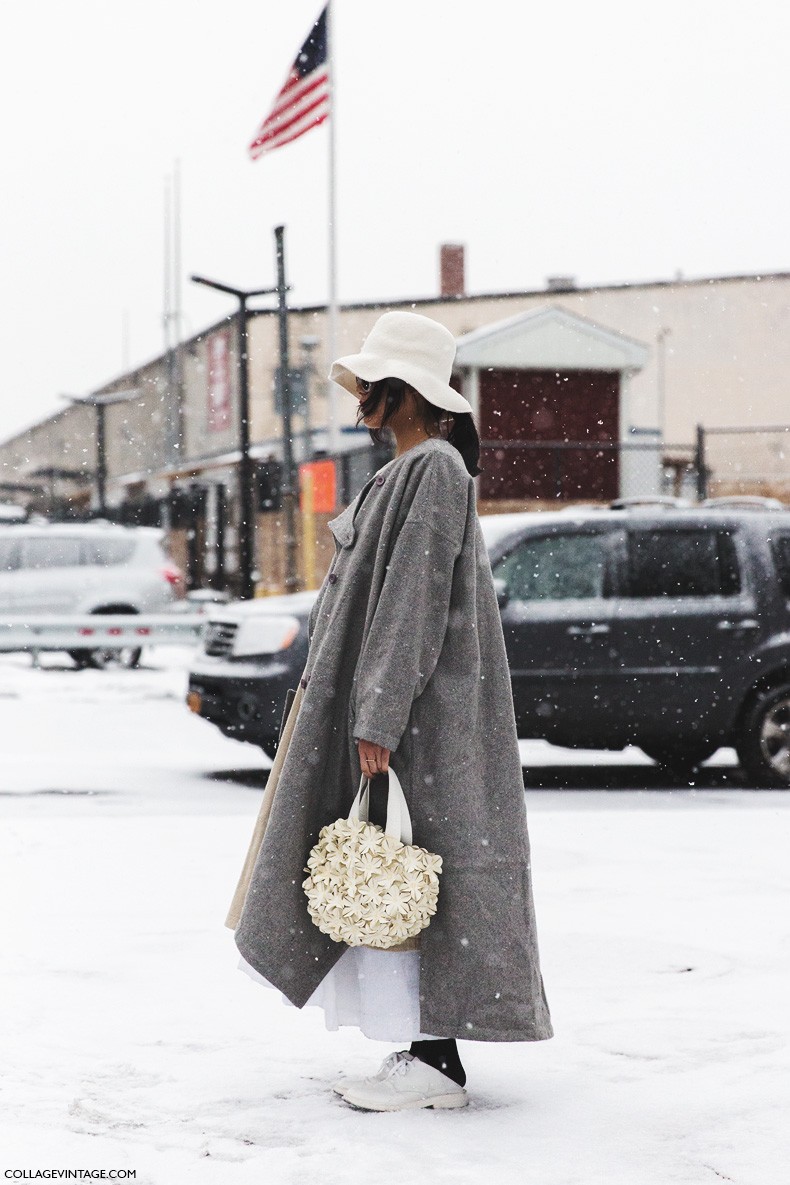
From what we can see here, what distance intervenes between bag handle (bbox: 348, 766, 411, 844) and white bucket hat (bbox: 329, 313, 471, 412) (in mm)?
853

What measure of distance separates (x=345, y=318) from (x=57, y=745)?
93.7 feet

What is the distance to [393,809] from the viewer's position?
341cm

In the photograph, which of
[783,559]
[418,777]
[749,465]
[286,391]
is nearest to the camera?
[418,777]

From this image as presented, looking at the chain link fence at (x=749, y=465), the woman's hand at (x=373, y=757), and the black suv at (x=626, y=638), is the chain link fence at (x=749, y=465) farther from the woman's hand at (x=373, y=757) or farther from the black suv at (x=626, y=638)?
the woman's hand at (x=373, y=757)

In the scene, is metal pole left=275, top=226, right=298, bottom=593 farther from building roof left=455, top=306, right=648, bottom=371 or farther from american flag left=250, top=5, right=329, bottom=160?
building roof left=455, top=306, right=648, bottom=371

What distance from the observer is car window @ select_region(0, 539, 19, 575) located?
20.6m

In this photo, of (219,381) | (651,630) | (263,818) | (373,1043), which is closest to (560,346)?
(219,381)

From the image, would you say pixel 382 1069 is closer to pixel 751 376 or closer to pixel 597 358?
pixel 597 358

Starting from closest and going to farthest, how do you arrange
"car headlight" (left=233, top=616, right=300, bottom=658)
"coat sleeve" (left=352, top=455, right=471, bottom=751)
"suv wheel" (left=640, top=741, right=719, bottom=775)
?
"coat sleeve" (left=352, top=455, right=471, bottom=751), "car headlight" (left=233, top=616, right=300, bottom=658), "suv wheel" (left=640, top=741, right=719, bottom=775)

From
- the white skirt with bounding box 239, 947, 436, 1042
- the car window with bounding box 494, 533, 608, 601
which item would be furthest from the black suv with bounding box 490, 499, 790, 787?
the white skirt with bounding box 239, 947, 436, 1042

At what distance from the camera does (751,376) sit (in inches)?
1438

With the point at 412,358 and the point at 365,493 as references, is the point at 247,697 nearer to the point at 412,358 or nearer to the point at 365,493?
the point at 365,493

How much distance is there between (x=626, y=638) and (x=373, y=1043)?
18.0 feet

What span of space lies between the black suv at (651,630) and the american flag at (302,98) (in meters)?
12.2
